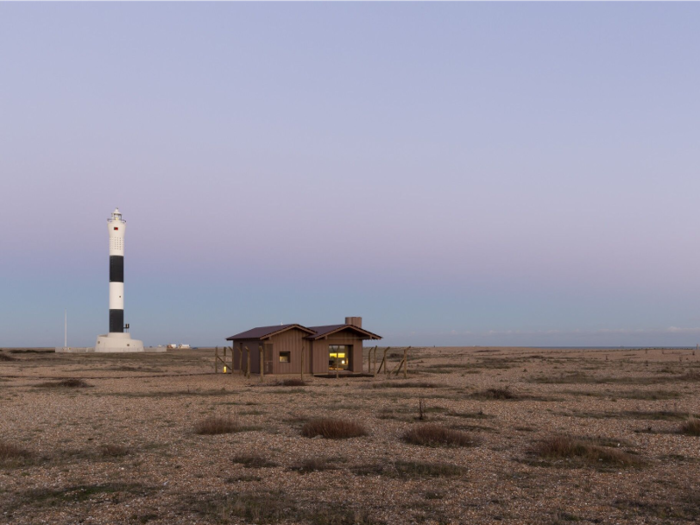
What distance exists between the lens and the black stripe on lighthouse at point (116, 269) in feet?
264

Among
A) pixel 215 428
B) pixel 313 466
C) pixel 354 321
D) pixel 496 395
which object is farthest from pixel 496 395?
pixel 354 321

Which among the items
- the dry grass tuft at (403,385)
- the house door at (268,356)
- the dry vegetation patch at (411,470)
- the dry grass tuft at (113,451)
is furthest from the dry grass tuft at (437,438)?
the house door at (268,356)

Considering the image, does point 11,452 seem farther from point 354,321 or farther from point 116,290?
point 116,290

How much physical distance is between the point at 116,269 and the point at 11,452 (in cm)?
7143

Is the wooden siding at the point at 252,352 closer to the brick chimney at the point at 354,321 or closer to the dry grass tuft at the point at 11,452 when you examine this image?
the brick chimney at the point at 354,321

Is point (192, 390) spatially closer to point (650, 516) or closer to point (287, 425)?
point (287, 425)

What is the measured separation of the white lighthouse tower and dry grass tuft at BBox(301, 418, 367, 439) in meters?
71.2

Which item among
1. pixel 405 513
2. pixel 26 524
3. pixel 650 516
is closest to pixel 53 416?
pixel 26 524

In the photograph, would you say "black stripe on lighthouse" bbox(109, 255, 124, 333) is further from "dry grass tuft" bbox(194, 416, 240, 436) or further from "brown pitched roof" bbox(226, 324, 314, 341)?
"dry grass tuft" bbox(194, 416, 240, 436)

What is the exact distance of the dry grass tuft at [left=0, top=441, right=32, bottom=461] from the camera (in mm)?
13691

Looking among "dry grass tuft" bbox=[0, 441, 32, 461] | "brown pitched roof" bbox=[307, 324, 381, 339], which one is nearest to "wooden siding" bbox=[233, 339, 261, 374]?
"brown pitched roof" bbox=[307, 324, 381, 339]

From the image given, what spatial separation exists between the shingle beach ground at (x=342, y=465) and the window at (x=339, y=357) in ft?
57.4

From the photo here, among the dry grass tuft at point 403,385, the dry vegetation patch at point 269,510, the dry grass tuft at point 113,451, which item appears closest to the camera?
the dry vegetation patch at point 269,510

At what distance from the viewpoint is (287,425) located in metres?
18.4
